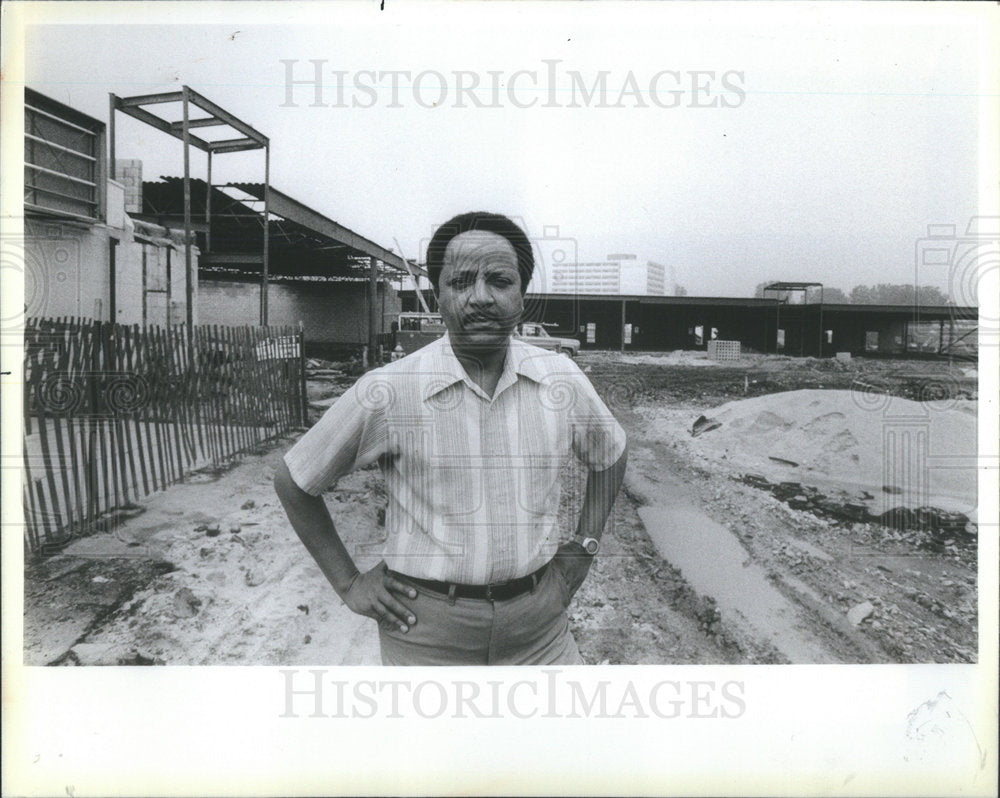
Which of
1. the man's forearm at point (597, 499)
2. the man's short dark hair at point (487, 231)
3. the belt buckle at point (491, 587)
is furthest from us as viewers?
the man's forearm at point (597, 499)

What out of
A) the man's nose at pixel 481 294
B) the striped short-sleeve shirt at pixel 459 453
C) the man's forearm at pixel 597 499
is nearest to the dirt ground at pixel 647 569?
the man's forearm at pixel 597 499

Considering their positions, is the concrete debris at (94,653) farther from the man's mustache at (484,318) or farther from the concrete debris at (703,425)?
the concrete debris at (703,425)

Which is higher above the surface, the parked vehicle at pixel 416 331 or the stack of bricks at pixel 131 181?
the stack of bricks at pixel 131 181

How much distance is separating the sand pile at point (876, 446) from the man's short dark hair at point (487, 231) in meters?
1.26

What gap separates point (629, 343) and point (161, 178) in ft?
6.68

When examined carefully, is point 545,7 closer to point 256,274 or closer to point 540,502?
point 256,274

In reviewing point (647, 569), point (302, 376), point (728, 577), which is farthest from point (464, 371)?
point (728, 577)

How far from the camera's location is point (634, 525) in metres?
2.54

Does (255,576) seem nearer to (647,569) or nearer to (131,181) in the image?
(647,569)

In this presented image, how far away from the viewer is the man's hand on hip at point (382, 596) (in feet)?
6.22

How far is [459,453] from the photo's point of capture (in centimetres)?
202

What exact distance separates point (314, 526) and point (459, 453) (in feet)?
1.64

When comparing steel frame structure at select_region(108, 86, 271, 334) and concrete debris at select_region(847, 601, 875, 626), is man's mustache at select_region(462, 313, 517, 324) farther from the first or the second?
concrete debris at select_region(847, 601, 875, 626)

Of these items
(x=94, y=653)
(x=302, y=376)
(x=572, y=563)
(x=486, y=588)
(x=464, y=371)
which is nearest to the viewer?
(x=486, y=588)
